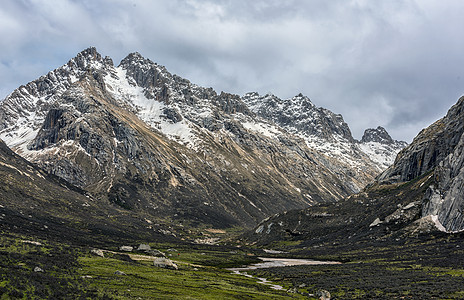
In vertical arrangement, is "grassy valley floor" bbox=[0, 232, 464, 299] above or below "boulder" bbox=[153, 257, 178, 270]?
above

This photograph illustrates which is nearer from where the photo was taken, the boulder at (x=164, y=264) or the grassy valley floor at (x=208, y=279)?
the grassy valley floor at (x=208, y=279)

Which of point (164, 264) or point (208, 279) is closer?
point (208, 279)

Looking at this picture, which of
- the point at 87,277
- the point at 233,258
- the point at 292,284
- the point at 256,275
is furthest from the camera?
the point at 233,258

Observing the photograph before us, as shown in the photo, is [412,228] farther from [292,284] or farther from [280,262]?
[292,284]

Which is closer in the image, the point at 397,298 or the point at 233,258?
the point at 397,298

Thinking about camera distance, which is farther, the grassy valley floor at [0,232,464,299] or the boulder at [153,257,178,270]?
the boulder at [153,257,178,270]

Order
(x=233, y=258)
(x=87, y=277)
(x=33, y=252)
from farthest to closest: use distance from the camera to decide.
Result: (x=233, y=258)
(x=33, y=252)
(x=87, y=277)

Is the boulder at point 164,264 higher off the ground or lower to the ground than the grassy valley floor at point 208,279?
lower

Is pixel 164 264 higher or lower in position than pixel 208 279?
lower

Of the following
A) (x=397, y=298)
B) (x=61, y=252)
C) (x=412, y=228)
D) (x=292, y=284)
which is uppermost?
(x=412, y=228)

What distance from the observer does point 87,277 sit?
259ft

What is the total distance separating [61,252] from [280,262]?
109 metres

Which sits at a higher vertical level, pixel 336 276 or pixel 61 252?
pixel 336 276

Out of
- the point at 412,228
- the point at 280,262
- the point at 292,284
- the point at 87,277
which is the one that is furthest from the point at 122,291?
the point at 412,228
